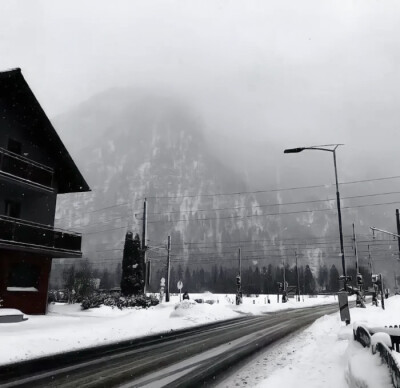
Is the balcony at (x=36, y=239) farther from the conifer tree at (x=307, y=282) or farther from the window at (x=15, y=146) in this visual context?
the conifer tree at (x=307, y=282)

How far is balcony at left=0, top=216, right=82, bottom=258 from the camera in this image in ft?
71.7

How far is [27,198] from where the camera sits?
2670cm

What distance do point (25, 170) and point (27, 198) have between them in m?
2.87

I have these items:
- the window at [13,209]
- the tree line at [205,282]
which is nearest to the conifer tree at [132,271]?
the tree line at [205,282]

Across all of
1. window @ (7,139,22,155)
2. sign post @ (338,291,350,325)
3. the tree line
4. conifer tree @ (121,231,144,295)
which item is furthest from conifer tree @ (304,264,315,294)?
sign post @ (338,291,350,325)

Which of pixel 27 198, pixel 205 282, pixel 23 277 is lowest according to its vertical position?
pixel 205 282

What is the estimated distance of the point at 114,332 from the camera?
16.5 metres

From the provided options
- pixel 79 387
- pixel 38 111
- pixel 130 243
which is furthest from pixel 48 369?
pixel 130 243

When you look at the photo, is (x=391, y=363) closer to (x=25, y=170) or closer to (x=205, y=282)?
(x=25, y=170)

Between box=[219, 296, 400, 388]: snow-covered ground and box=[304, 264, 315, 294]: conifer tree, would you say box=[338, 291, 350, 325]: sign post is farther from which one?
box=[304, 264, 315, 294]: conifer tree

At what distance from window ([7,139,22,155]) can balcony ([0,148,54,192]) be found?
4.45 ft

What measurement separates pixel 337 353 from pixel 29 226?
1899 cm

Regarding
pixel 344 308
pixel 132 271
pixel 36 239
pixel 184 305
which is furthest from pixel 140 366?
pixel 132 271

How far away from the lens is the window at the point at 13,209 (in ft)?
83.5
